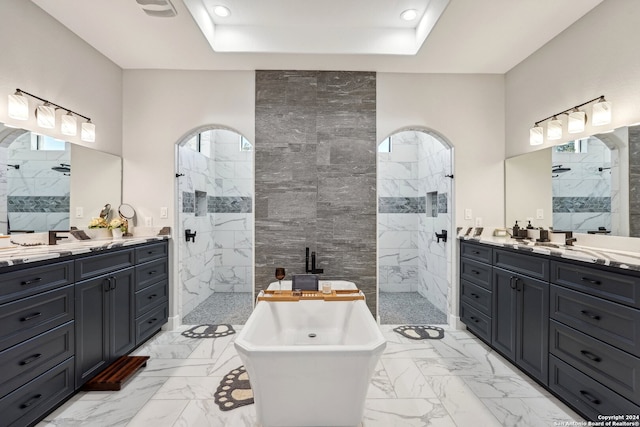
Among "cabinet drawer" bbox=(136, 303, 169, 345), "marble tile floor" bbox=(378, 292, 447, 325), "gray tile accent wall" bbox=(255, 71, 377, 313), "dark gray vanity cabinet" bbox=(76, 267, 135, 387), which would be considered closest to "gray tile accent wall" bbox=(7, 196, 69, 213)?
"dark gray vanity cabinet" bbox=(76, 267, 135, 387)

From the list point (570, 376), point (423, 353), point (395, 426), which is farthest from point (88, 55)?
point (570, 376)

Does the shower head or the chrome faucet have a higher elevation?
the shower head

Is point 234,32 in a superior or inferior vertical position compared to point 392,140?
superior

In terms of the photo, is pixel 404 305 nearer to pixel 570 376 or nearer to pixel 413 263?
pixel 413 263

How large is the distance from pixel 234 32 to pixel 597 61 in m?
3.11

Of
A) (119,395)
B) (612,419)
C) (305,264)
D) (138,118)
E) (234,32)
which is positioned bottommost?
(119,395)

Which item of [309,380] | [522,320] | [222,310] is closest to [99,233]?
[222,310]

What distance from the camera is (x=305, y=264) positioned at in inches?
129

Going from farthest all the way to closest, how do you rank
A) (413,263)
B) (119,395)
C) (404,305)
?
(413,263) < (404,305) < (119,395)

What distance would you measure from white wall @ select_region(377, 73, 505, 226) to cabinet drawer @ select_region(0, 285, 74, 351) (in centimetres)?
321

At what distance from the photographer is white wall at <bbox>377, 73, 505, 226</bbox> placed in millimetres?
3352

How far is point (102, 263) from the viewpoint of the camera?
229 centimetres

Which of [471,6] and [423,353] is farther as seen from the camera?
[423,353]

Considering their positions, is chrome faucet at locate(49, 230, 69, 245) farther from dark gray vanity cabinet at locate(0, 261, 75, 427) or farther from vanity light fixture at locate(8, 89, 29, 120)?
vanity light fixture at locate(8, 89, 29, 120)
